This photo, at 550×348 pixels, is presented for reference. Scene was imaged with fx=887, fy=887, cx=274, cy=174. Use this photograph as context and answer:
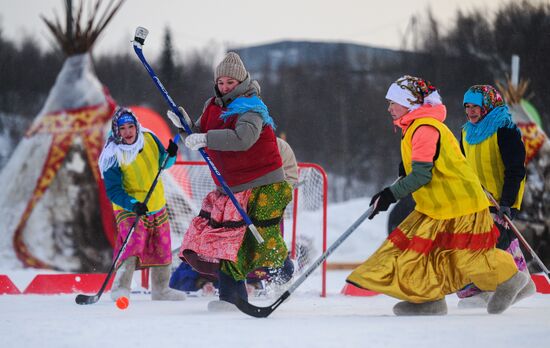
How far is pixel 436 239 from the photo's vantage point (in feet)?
13.0

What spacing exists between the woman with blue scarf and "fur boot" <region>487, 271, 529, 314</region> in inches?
29.0

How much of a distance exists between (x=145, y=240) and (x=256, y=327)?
1.86 metres

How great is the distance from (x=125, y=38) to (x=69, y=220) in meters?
2.36

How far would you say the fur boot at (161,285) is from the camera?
5.14 metres

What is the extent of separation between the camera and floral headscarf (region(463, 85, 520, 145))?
4.72 m

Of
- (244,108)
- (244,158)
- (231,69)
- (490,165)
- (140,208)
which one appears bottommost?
(140,208)

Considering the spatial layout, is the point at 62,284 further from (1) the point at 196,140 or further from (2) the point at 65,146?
(2) the point at 65,146

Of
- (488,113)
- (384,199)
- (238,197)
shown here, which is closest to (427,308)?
(384,199)

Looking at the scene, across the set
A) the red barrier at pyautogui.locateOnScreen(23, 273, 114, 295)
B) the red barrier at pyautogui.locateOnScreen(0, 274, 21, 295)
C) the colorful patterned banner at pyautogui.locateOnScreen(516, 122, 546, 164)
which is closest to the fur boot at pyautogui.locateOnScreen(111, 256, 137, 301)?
the red barrier at pyautogui.locateOnScreen(23, 273, 114, 295)

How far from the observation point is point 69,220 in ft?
27.5

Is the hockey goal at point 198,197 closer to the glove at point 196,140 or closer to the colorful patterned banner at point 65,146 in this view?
the colorful patterned banner at point 65,146

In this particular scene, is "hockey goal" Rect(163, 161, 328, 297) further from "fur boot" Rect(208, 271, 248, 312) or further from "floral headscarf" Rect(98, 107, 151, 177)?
"fur boot" Rect(208, 271, 248, 312)

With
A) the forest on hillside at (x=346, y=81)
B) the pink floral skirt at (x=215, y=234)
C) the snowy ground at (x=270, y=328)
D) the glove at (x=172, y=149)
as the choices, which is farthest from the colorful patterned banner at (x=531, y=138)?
the pink floral skirt at (x=215, y=234)

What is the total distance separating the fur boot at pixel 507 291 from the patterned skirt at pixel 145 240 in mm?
1982
